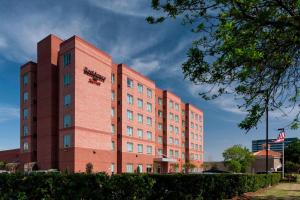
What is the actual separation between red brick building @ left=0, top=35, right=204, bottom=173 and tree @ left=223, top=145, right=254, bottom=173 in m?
30.3

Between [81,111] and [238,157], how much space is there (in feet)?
190

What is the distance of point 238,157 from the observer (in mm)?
97125

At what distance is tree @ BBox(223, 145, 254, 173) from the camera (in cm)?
9469

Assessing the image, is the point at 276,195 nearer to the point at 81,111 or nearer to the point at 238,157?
the point at 81,111

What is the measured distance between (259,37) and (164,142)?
72.5 meters

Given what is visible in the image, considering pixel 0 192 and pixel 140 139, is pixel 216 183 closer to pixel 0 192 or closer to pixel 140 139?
pixel 0 192

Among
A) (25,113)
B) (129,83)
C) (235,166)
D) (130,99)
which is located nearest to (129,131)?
(130,99)

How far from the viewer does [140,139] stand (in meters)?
70.1

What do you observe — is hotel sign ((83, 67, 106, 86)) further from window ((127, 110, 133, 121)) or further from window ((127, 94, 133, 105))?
window ((127, 110, 133, 121))

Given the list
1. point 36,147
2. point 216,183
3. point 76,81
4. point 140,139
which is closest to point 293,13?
point 216,183

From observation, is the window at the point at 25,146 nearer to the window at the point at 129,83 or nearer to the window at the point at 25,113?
the window at the point at 25,113

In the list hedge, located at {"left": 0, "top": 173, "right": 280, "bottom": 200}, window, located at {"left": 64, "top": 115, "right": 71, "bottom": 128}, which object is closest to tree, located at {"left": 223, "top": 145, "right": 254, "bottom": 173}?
window, located at {"left": 64, "top": 115, "right": 71, "bottom": 128}

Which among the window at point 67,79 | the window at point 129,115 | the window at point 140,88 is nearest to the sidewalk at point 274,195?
the window at point 67,79

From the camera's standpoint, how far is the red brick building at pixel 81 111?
51688 millimetres
